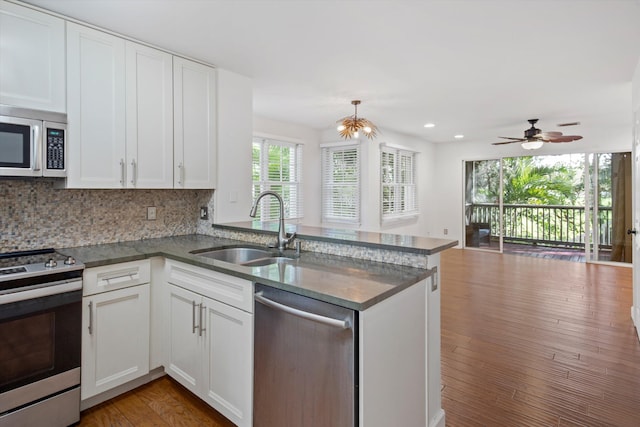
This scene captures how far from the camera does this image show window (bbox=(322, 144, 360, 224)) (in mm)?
6133

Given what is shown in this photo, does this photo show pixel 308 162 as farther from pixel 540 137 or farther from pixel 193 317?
pixel 193 317

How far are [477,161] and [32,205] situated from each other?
312 inches

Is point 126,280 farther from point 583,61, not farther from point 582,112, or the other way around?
point 582,112

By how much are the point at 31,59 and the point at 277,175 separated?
3667mm

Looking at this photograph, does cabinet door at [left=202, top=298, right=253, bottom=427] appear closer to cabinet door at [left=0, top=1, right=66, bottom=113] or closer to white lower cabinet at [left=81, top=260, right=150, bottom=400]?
white lower cabinet at [left=81, top=260, right=150, bottom=400]

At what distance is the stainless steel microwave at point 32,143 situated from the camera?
191cm

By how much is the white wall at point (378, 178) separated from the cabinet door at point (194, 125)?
342 centimetres

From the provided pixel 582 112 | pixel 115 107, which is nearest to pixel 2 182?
pixel 115 107

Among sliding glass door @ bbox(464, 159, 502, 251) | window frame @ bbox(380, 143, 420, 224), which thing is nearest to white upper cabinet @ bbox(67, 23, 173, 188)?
window frame @ bbox(380, 143, 420, 224)

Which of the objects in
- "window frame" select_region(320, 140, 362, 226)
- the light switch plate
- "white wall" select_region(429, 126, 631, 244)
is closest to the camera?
the light switch plate

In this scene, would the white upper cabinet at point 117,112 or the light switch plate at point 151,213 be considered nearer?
the white upper cabinet at point 117,112

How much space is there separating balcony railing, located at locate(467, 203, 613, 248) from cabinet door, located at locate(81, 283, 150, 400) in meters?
7.43

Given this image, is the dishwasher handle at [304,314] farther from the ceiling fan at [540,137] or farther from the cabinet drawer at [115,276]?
the ceiling fan at [540,137]

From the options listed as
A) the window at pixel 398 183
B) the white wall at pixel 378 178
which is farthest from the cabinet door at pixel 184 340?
the window at pixel 398 183
